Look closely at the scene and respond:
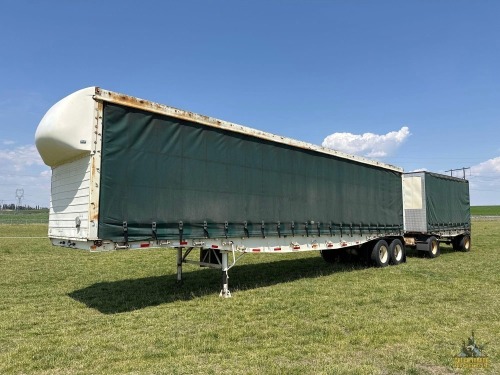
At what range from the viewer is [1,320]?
6805mm

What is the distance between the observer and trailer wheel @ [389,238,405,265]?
13.8 meters

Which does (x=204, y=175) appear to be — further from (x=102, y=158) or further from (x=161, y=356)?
(x=161, y=356)

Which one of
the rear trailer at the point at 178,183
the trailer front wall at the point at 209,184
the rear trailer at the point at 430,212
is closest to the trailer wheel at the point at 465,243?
the rear trailer at the point at 430,212

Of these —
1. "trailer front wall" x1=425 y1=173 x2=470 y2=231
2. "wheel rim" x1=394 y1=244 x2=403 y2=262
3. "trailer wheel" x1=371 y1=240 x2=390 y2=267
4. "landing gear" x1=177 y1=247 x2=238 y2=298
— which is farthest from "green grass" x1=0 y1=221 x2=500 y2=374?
"trailer front wall" x1=425 y1=173 x2=470 y2=231

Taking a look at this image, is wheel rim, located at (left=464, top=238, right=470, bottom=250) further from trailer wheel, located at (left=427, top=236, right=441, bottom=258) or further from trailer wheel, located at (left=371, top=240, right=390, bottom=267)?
trailer wheel, located at (left=371, top=240, right=390, bottom=267)

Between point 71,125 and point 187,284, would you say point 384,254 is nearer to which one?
point 187,284

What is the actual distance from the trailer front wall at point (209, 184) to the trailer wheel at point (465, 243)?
30.3ft

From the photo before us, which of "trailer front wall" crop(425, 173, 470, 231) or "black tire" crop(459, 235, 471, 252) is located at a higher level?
"trailer front wall" crop(425, 173, 470, 231)

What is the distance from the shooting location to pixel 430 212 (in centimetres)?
1636

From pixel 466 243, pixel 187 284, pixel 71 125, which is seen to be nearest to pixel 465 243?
pixel 466 243

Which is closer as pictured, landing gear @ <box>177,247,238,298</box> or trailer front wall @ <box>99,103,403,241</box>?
trailer front wall @ <box>99,103,403,241</box>

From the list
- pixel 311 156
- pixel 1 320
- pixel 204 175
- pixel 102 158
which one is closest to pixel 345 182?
pixel 311 156

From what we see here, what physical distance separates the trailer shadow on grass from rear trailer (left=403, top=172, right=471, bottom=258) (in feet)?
13.3
